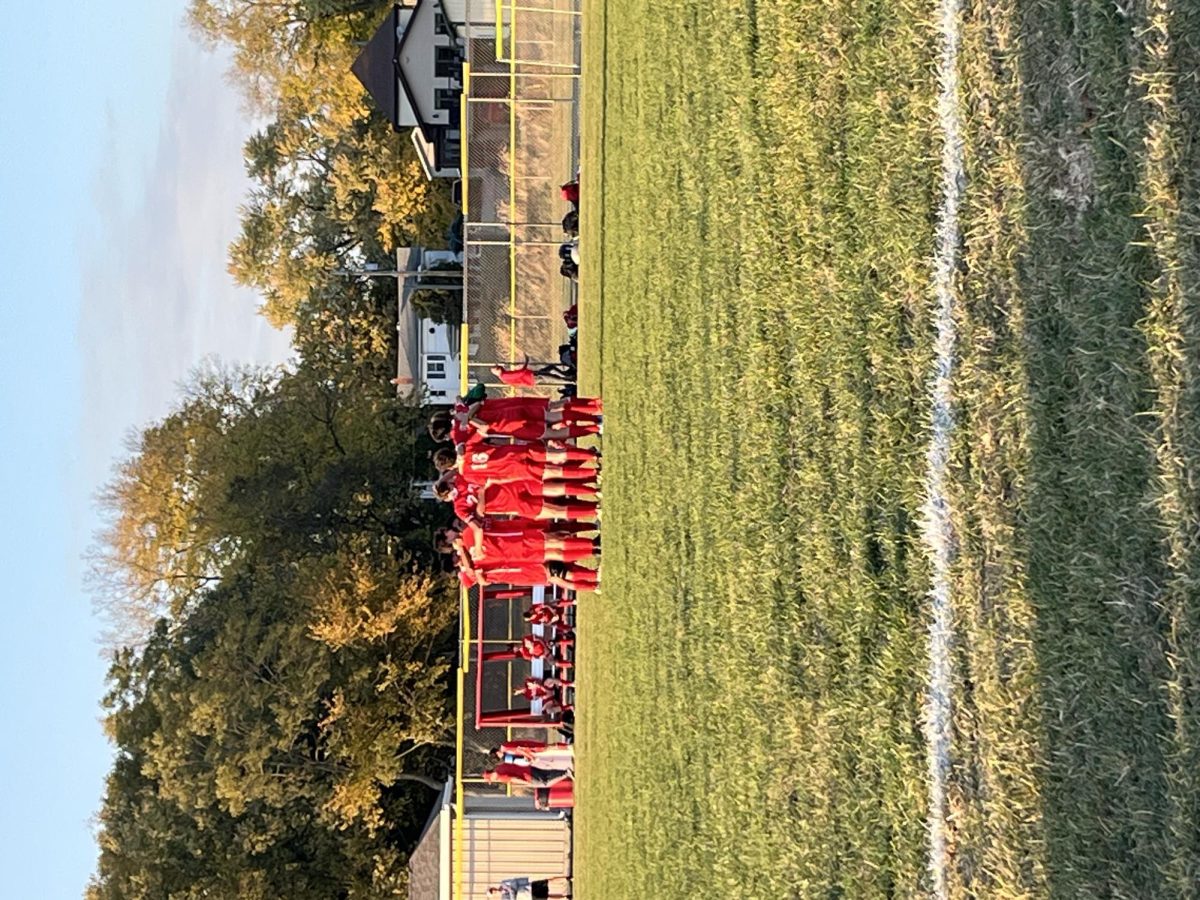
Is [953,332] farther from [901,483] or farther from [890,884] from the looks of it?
[890,884]

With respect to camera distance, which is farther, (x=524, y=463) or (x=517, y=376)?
(x=517, y=376)

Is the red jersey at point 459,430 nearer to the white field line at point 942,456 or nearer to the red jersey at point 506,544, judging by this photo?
the red jersey at point 506,544

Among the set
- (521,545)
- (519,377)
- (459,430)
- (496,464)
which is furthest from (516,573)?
(519,377)

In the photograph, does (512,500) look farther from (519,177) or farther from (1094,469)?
(1094,469)

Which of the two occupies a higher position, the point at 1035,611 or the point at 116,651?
the point at 116,651

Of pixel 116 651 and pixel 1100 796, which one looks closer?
pixel 1100 796

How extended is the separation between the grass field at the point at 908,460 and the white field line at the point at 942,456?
0.07m

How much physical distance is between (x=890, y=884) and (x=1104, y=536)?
6.44 ft

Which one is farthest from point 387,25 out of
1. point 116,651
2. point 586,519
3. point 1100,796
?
point 1100,796

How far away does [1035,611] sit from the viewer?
13.1ft

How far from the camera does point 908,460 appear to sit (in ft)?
15.6

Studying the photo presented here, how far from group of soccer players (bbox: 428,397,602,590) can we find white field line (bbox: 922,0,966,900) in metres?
6.40

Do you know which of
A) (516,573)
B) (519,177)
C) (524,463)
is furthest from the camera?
(519,177)

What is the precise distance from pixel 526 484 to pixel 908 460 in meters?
6.39
